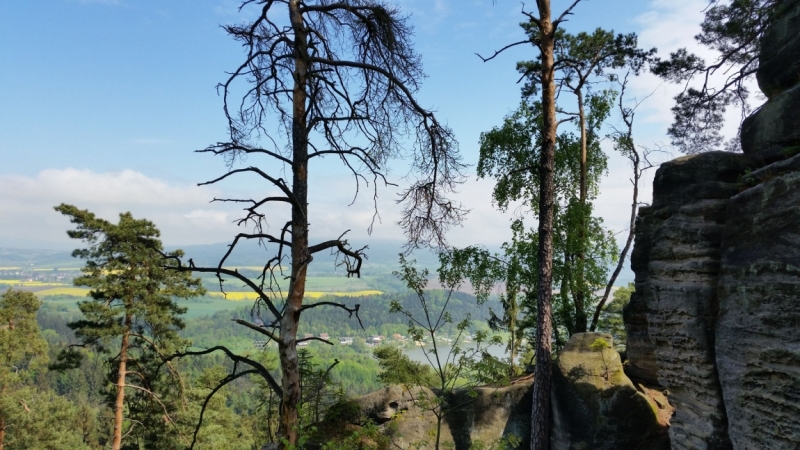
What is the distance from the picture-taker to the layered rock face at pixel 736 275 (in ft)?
16.7

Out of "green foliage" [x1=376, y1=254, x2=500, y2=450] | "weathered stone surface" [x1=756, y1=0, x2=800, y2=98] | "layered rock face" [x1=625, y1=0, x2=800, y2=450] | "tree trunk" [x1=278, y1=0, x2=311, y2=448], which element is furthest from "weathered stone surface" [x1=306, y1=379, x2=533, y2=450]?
"weathered stone surface" [x1=756, y1=0, x2=800, y2=98]

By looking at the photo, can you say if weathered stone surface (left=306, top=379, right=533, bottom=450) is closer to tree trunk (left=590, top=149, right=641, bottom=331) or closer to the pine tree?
tree trunk (left=590, top=149, right=641, bottom=331)

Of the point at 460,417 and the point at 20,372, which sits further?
the point at 20,372

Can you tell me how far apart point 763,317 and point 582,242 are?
268 inches

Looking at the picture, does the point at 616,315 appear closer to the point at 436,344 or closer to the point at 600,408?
the point at 600,408

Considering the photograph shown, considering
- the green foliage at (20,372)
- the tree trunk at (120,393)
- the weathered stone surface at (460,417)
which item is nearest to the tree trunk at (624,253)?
the weathered stone surface at (460,417)

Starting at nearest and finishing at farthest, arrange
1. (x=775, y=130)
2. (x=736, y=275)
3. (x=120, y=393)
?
(x=736, y=275), (x=775, y=130), (x=120, y=393)

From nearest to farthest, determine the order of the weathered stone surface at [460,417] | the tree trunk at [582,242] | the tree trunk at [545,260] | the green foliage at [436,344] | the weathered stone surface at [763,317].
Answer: the weathered stone surface at [763,317] < the green foliage at [436,344] < the tree trunk at [545,260] < the weathered stone surface at [460,417] < the tree trunk at [582,242]

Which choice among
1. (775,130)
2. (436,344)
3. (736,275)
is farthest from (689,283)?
(436,344)

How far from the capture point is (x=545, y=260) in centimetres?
885

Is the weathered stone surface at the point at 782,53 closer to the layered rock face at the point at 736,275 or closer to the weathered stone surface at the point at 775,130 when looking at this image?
the layered rock face at the point at 736,275

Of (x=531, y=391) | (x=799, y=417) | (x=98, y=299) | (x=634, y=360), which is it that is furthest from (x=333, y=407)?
(x=98, y=299)

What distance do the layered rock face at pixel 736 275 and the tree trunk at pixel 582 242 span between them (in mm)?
4018

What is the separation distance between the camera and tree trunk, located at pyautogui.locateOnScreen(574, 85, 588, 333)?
12.1 meters
